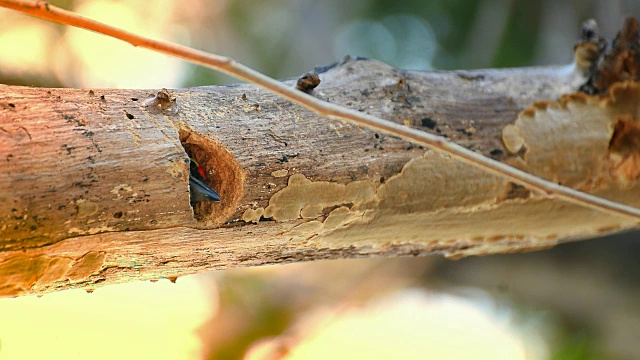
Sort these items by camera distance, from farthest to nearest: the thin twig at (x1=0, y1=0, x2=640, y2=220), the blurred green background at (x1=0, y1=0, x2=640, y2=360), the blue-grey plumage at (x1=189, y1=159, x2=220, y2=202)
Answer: the blurred green background at (x1=0, y1=0, x2=640, y2=360) → the blue-grey plumage at (x1=189, y1=159, x2=220, y2=202) → the thin twig at (x1=0, y1=0, x2=640, y2=220)

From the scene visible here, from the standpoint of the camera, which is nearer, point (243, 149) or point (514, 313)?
point (243, 149)

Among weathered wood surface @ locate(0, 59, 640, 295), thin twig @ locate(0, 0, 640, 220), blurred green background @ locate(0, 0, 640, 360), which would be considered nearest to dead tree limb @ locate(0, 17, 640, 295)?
weathered wood surface @ locate(0, 59, 640, 295)

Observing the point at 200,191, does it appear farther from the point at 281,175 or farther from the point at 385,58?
the point at 385,58

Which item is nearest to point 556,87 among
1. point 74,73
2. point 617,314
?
point 617,314

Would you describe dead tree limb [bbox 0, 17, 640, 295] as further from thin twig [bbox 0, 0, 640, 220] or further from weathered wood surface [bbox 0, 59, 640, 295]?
thin twig [bbox 0, 0, 640, 220]

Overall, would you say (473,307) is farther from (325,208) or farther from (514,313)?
(325,208)

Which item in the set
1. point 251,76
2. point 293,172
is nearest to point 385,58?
point 293,172

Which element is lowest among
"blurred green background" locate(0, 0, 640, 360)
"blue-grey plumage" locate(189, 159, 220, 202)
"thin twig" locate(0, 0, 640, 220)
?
"blue-grey plumage" locate(189, 159, 220, 202)
